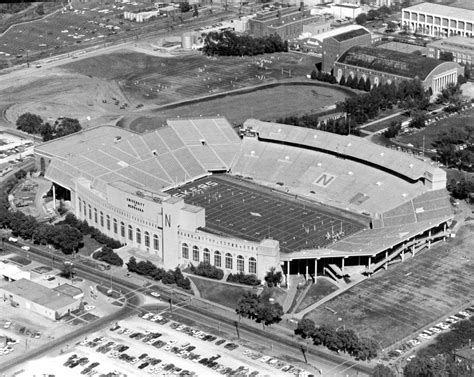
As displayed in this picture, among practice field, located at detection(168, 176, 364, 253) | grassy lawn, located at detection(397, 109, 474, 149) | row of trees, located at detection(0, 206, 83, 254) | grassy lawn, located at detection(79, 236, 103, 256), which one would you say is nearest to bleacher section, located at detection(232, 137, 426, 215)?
practice field, located at detection(168, 176, 364, 253)

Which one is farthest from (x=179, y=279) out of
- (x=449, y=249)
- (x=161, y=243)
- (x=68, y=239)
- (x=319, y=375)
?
(x=449, y=249)

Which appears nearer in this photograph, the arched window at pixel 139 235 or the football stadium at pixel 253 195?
the football stadium at pixel 253 195

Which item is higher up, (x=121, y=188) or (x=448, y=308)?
(x=121, y=188)

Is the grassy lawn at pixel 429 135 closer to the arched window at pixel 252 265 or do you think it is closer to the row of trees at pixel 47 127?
the row of trees at pixel 47 127

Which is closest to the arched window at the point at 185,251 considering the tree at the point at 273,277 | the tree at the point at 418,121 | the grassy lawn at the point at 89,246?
the tree at the point at 273,277

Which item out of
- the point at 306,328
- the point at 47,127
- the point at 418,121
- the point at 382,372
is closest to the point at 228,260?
the point at 306,328

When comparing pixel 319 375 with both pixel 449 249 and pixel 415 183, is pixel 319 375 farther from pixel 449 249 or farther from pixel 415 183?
pixel 415 183

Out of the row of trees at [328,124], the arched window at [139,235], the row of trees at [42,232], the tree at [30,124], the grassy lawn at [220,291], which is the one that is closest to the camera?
the grassy lawn at [220,291]
